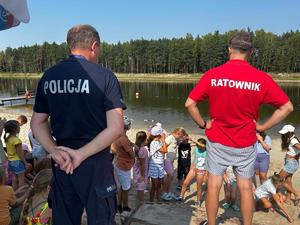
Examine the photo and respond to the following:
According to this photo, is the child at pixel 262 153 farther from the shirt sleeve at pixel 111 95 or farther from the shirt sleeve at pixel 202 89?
the shirt sleeve at pixel 111 95

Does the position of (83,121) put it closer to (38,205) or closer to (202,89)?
(202,89)

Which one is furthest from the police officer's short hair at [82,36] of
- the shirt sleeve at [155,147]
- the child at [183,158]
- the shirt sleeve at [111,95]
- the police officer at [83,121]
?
the child at [183,158]

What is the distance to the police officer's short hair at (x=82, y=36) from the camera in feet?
7.38

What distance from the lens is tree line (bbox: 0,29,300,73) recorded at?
87.1 m

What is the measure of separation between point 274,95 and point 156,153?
3616 millimetres

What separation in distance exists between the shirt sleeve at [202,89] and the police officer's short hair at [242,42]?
372mm

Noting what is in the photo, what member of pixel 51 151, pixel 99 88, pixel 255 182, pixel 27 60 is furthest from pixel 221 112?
pixel 27 60

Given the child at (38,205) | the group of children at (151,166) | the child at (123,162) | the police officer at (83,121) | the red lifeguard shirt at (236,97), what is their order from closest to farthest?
the police officer at (83,121), the red lifeguard shirt at (236,97), the child at (38,205), the child at (123,162), the group of children at (151,166)

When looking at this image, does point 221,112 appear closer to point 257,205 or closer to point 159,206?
point 159,206

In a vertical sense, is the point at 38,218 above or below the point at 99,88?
below

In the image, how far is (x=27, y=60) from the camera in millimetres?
120875

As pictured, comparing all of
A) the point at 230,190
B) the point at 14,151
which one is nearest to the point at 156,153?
the point at 230,190

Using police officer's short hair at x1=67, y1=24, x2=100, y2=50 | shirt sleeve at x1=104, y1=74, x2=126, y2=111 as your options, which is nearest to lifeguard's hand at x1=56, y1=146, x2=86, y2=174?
shirt sleeve at x1=104, y1=74, x2=126, y2=111

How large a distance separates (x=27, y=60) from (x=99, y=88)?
5022 inches
